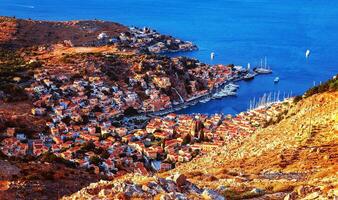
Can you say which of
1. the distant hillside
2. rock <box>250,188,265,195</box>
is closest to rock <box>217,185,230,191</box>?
rock <box>250,188,265,195</box>

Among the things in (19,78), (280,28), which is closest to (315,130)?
(19,78)

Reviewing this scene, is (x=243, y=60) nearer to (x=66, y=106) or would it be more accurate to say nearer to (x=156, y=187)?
(x=66, y=106)

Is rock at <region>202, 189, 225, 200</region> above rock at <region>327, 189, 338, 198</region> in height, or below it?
below

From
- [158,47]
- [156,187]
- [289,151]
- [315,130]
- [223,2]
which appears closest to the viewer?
[156,187]

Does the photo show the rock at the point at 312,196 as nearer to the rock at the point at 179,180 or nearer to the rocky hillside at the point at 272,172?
the rocky hillside at the point at 272,172

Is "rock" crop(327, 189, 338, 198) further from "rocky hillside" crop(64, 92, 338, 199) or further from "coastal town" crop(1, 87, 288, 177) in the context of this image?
"coastal town" crop(1, 87, 288, 177)

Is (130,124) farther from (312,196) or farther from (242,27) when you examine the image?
(242,27)
